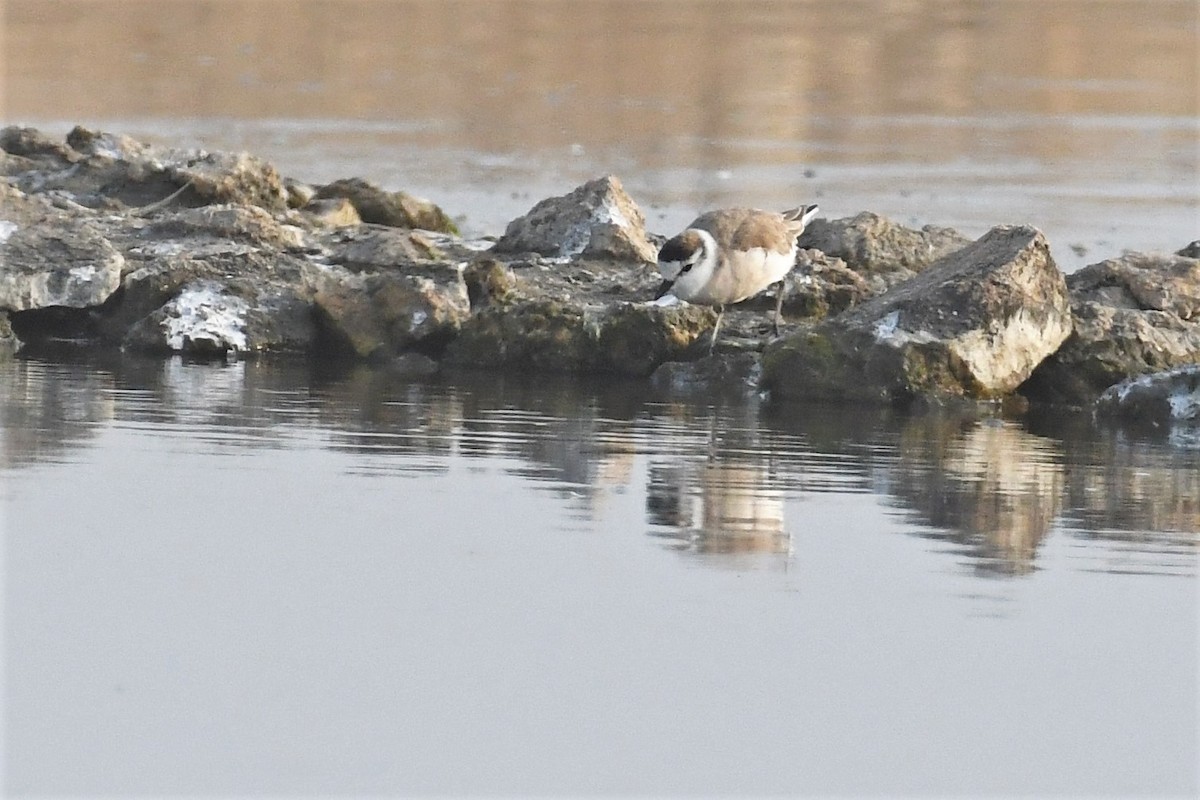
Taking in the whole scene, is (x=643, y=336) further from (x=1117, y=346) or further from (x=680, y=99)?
(x=680, y=99)

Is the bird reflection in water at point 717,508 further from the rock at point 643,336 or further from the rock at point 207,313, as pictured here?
the rock at point 207,313

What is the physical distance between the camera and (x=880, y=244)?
15.8 metres

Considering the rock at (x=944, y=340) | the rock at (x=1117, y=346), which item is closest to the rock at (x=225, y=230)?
the rock at (x=944, y=340)

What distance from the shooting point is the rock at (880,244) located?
51.3 ft

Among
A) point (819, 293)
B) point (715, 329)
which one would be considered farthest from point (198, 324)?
point (819, 293)

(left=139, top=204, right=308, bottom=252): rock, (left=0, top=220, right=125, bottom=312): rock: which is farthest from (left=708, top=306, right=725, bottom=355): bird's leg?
(left=0, top=220, right=125, bottom=312): rock

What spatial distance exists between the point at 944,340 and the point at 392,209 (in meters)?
6.05

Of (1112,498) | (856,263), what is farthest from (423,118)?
(1112,498)

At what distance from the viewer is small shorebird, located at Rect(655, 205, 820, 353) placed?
43.4ft

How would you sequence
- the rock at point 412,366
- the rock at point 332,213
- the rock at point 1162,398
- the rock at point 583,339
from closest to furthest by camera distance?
1. the rock at point 1162,398
2. the rock at point 412,366
3. the rock at point 583,339
4. the rock at point 332,213

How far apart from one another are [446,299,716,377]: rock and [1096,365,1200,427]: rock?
2597 mm

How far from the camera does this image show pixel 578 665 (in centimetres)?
729

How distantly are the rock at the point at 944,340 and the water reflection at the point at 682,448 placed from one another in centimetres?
33

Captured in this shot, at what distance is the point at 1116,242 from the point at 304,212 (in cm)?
708
